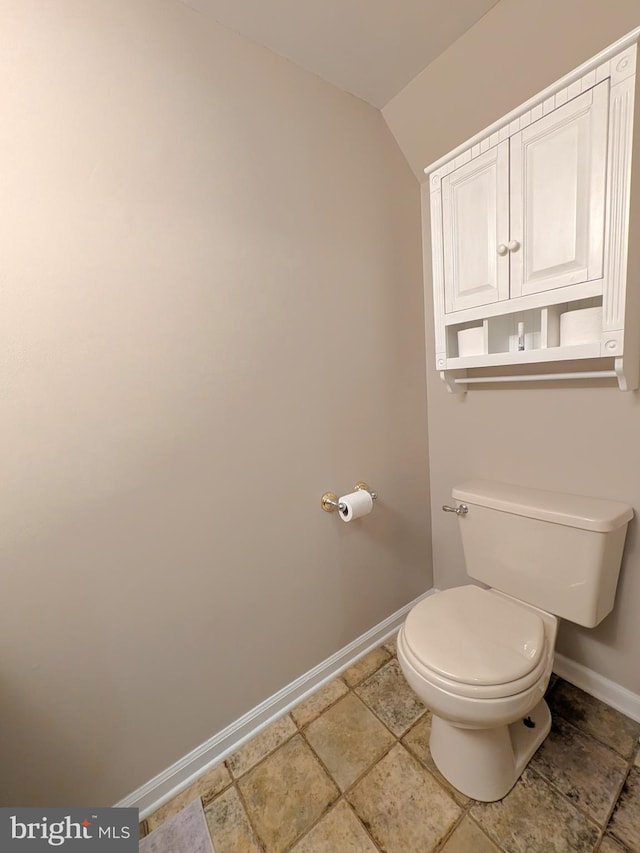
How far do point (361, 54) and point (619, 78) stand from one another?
78 centimetres

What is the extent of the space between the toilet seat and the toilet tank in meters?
0.10

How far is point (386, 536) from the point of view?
160cm

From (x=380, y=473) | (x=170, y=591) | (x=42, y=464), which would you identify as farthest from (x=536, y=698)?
(x=42, y=464)

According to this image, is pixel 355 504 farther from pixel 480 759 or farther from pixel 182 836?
pixel 182 836

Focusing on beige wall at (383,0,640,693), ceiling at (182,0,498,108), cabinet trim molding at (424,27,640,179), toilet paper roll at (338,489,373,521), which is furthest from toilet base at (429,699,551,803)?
ceiling at (182,0,498,108)

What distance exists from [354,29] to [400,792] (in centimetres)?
242

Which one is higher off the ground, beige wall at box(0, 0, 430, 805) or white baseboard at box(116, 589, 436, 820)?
beige wall at box(0, 0, 430, 805)

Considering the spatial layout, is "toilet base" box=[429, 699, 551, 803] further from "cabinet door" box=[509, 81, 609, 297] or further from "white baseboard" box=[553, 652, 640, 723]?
"cabinet door" box=[509, 81, 609, 297]

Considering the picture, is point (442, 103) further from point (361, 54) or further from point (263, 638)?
point (263, 638)

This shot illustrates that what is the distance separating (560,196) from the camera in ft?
3.26

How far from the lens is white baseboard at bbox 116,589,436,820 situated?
42.1 inches

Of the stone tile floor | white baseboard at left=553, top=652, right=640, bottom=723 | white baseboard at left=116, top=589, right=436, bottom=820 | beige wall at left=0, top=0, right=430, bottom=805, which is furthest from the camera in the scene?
white baseboard at left=553, top=652, right=640, bottom=723

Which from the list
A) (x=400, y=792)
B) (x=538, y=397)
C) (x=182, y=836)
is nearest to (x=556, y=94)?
(x=538, y=397)

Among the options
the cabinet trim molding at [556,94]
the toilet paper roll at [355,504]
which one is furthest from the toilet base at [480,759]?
the cabinet trim molding at [556,94]
